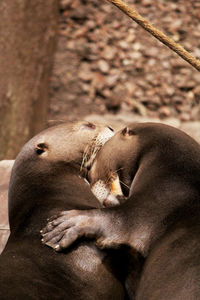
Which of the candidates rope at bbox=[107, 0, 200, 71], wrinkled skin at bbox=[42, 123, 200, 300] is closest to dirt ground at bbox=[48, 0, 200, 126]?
wrinkled skin at bbox=[42, 123, 200, 300]

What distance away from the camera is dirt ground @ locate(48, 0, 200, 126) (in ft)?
17.3

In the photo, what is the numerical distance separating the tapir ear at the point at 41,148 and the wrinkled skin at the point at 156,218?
0.29 meters

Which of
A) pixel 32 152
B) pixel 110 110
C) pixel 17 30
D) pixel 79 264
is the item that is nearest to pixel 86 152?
pixel 32 152

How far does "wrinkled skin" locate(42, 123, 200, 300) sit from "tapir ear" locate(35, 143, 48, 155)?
0.97 feet

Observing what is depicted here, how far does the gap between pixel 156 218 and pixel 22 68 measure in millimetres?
2422

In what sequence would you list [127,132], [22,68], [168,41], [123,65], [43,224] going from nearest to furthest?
[43,224], [168,41], [127,132], [22,68], [123,65]

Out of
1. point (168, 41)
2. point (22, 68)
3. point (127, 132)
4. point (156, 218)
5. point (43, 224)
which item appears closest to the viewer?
point (156, 218)

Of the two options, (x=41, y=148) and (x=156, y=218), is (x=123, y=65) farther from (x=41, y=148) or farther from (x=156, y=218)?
(x=156, y=218)

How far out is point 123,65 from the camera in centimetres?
540

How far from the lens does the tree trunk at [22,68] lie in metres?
4.13

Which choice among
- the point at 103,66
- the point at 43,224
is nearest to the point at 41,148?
the point at 43,224

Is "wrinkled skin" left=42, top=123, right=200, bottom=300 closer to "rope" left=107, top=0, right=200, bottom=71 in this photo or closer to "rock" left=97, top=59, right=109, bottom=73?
"rope" left=107, top=0, right=200, bottom=71

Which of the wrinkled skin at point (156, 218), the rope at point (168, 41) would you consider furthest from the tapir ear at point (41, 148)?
the rope at point (168, 41)

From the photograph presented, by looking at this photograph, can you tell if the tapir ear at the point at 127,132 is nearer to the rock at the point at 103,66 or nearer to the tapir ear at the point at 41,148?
the tapir ear at the point at 41,148
